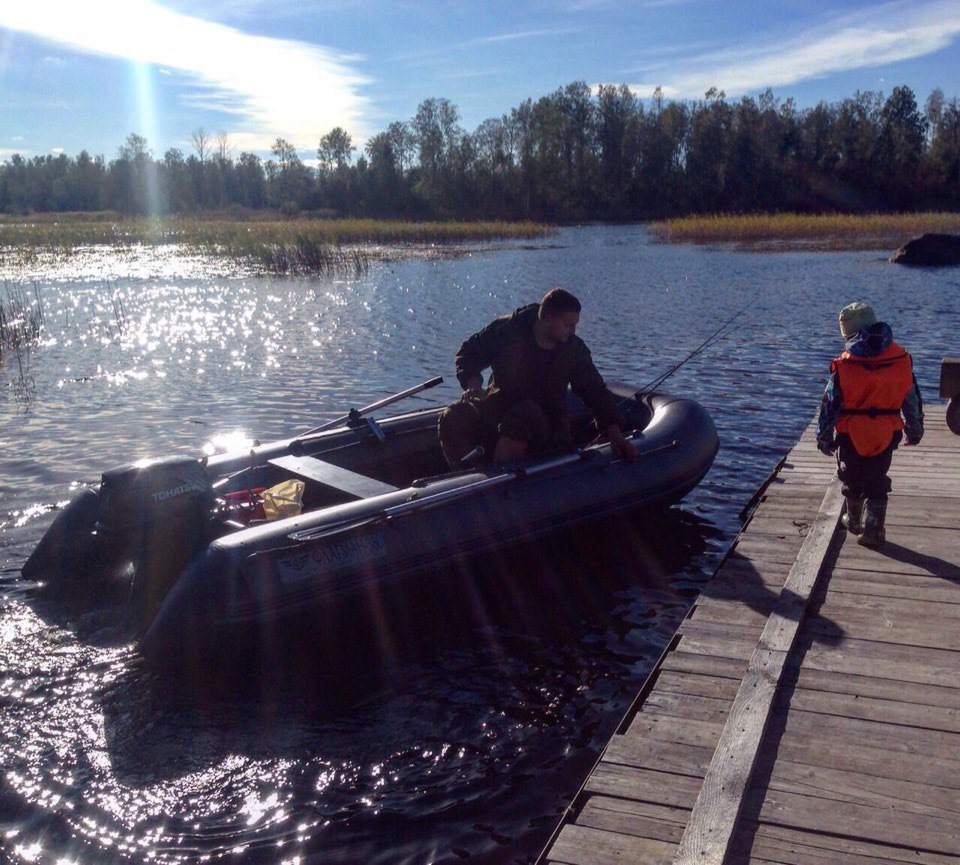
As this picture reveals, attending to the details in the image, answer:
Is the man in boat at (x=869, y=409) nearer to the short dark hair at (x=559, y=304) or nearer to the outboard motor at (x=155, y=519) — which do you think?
the short dark hair at (x=559, y=304)

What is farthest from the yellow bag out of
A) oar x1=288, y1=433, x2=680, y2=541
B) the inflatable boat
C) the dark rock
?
the dark rock

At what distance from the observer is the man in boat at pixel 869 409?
410 centimetres

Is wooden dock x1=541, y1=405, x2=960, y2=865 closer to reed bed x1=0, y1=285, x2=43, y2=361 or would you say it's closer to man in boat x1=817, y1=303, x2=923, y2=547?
man in boat x1=817, y1=303, x2=923, y2=547

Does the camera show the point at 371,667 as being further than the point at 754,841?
Yes

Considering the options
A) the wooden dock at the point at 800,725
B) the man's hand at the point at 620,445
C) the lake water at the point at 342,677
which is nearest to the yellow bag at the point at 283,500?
the lake water at the point at 342,677

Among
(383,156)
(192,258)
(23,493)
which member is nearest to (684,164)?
(383,156)

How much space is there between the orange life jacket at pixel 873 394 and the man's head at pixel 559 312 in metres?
1.36

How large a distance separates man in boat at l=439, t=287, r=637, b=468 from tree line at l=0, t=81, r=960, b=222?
50399 mm

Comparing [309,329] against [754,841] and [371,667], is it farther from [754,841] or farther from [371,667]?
[754,841]

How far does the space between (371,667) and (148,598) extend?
3.54 feet

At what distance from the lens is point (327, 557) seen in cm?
412

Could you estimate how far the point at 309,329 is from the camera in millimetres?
14062

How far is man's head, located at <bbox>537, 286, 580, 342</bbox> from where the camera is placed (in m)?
4.83

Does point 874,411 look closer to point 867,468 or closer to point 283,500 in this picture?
point 867,468
